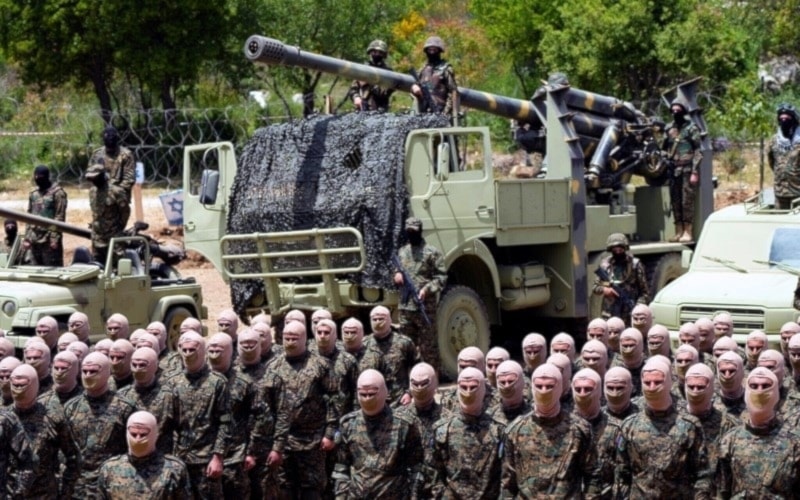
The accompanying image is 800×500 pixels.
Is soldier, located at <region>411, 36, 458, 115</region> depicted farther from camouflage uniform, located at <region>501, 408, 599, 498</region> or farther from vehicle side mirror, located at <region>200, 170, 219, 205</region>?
camouflage uniform, located at <region>501, 408, 599, 498</region>

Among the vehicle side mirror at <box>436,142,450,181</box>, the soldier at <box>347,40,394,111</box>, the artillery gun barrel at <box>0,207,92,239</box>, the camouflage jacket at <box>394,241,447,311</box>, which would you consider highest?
the soldier at <box>347,40,394,111</box>

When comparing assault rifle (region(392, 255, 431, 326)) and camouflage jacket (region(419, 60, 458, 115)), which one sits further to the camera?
camouflage jacket (region(419, 60, 458, 115))

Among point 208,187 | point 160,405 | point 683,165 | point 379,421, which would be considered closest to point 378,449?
point 379,421

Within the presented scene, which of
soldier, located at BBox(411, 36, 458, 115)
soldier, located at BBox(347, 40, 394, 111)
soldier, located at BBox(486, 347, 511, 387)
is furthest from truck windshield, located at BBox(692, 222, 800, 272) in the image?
soldier, located at BBox(486, 347, 511, 387)

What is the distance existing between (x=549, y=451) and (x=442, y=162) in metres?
6.66

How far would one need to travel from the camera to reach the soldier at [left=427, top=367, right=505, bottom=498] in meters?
8.53

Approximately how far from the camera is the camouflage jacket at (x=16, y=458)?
8.90m

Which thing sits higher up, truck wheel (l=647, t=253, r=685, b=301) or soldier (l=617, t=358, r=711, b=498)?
truck wheel (l=647, t=253, r=685, b=301)

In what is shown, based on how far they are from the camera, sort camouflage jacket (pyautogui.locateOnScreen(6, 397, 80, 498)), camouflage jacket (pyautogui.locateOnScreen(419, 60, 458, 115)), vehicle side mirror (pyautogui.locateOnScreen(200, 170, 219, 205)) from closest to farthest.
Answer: camouflage jacket (pyautogui.locateOnScreen(6, 397, 80, 498))
vehicle side mirror (pyautogui.locateOnScreen(200, 170, 219, 205))
camouflage jacket (pyautogui.locateOnScreen(419, 60, 458, 115))

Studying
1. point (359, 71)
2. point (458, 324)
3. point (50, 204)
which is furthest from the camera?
point (50, 204)

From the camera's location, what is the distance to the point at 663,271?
17.1m

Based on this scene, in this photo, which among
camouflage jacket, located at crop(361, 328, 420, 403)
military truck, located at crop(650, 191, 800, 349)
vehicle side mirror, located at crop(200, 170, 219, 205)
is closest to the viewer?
camouflage jacket, located at crop(361, 328, 420, 403)

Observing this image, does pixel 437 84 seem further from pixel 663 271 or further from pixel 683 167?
pixel 683 167

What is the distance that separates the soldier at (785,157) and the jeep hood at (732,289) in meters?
1.75
